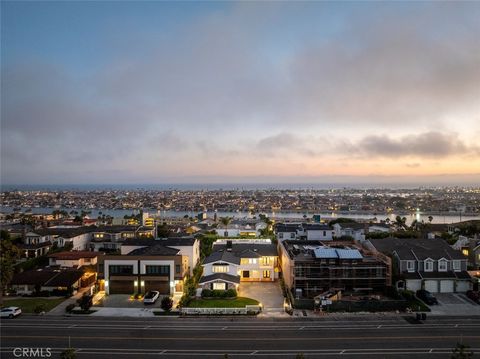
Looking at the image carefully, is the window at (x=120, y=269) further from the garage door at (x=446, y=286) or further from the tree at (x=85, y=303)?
the garage door at (x=446, y=286)

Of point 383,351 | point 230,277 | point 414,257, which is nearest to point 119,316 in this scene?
point 230,277

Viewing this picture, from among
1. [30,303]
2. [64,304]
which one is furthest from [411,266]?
[30,303]

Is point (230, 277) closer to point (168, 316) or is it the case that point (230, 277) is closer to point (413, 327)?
point (168, 316)

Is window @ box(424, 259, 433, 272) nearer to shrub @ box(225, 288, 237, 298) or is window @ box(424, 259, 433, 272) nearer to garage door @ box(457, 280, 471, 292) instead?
garage door @ box(457, 280, 471, 292)

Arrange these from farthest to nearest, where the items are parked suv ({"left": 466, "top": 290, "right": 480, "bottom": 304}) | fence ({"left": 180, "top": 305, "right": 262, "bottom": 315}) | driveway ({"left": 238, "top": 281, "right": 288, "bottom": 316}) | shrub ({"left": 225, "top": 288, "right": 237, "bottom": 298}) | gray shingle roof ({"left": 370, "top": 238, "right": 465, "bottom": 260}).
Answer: gray shingle roof ({"left": 370, "top": 238, "right": 465, "bottom": 260})
shrub ({"left": 225, "top": 288, "right": 237, "bottom": 298})
parked suv ({"left": 466, "top": 290, "right": 480, "bottom": 304})
driveway ({"left": 238, "top": 281, "right": 288, "bottom": 316})
fence ({"left": 180, "top": 305, "right": 262, "bottom": 315})

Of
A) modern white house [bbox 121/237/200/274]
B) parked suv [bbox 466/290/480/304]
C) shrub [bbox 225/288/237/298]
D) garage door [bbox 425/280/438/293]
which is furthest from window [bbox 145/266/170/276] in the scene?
parked suv [bbox 466/290/480/304]

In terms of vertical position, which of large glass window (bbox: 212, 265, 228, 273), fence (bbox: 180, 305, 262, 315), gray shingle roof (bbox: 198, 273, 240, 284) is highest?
large glass window (bbox: 212, 265, 228, 273)
